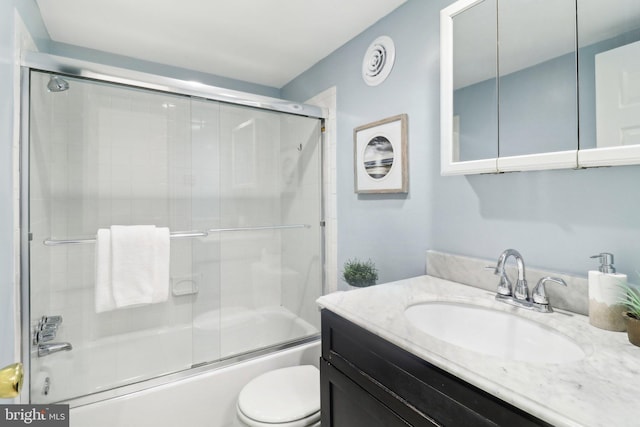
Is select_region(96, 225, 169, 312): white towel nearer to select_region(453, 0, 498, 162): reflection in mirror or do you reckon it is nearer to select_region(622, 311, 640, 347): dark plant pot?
select_region(453, 0, 498, 162): reflection in mirror

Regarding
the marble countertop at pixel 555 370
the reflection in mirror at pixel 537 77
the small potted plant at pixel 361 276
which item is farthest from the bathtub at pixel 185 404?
the reflection in mirror at pixel 537 77

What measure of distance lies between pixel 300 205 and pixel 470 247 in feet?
4.04

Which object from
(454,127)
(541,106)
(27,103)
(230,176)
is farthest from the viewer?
(230,176)

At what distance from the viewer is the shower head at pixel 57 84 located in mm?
1488

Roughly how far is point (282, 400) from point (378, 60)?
1794mm

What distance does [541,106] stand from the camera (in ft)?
3.33

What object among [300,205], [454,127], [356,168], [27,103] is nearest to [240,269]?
[300,205]

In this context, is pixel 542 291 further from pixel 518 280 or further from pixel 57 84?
pixel 57 84

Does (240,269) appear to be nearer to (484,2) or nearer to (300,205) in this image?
(300,205)

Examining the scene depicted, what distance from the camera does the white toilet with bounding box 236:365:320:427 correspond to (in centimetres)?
122
